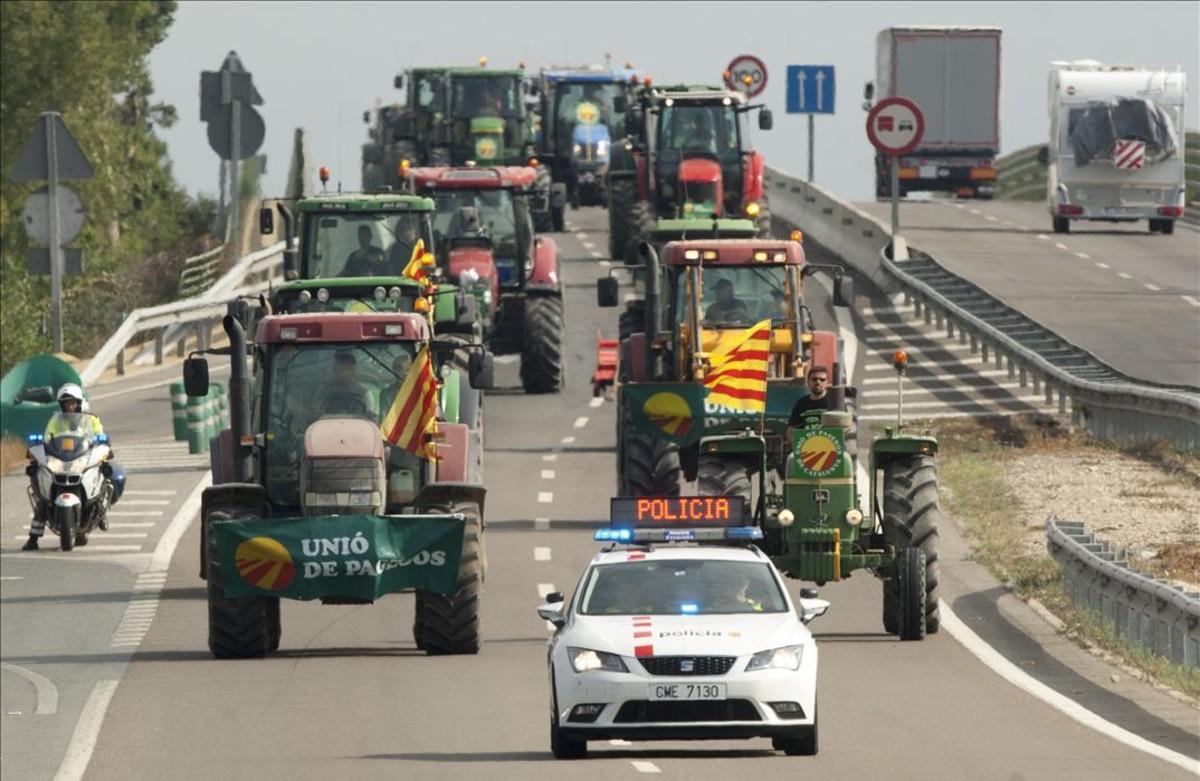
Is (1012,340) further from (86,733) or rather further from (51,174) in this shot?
(86,733)

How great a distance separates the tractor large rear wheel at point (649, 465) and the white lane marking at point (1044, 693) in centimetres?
377

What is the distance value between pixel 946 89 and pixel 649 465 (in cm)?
3515

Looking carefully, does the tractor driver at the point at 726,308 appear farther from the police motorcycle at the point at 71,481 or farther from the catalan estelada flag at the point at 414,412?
the catalan estelada flag at the point at 414,412

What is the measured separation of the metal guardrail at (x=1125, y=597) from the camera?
22203mm

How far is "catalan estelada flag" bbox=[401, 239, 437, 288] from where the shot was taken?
1284 inches

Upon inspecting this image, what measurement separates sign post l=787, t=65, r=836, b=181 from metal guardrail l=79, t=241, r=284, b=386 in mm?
9397

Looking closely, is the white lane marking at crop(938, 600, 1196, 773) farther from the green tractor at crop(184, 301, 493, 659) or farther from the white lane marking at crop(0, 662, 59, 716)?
the white lane marking at crop(0, 662, 59, 716)

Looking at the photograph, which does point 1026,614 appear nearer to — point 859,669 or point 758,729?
point 859,669

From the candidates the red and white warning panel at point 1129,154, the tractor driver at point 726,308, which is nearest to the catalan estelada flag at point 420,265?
the tractor driver at point 726,308

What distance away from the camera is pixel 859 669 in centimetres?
2280

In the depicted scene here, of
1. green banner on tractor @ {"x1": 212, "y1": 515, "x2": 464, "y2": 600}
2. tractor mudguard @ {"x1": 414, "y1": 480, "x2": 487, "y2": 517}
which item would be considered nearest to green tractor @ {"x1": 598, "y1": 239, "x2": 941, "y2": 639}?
tractor mudguard @ {"x1": 414, "y1": 480, "x2": 487, "y2": 517}

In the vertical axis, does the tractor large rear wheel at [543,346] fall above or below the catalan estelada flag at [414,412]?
below

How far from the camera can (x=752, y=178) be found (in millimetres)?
47969

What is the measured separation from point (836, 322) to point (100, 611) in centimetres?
2108
